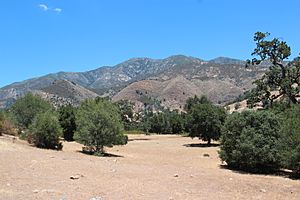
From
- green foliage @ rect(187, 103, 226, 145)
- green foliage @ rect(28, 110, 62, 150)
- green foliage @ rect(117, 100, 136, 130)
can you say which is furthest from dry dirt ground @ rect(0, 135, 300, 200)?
green foliage @ rect(117, 100, 136, 130)

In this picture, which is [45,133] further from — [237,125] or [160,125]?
[160,125]

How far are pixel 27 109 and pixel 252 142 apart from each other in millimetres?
32675

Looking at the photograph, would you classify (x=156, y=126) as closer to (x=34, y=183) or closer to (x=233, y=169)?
(x=233, y=169)

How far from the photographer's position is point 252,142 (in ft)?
81.0

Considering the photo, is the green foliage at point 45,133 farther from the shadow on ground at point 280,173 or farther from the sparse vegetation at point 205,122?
the sparse vegetation at point 205,122

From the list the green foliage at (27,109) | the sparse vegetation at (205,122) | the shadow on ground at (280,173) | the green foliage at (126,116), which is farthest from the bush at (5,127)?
the green foliage at (126,116)

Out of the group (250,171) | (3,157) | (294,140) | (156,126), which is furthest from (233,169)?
(156,126)

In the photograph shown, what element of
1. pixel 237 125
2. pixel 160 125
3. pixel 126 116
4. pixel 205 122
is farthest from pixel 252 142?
pixel 126 116

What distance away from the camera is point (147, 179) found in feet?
59.0

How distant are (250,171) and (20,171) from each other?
46.0 ft

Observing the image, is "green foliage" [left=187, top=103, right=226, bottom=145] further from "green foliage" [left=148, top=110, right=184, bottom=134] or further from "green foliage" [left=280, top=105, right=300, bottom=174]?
"green foliage" [left=148, top=110, right=184, bottom=134]

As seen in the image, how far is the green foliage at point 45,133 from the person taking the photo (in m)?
32.3

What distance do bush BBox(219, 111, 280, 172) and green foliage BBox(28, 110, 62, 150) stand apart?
1347 cm

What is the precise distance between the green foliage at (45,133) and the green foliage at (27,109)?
16959mm
